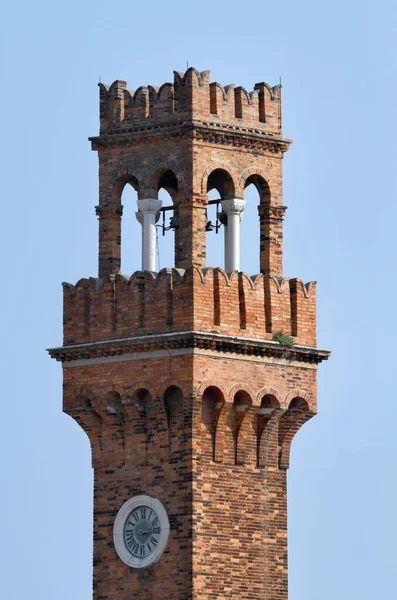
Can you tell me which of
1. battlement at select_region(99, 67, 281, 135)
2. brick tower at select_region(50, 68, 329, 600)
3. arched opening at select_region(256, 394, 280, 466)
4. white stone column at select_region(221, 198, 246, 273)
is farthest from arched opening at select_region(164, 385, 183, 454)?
battlement at select_region(99, 67, 281, 135)

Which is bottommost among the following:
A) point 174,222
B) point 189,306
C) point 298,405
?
point 298,405

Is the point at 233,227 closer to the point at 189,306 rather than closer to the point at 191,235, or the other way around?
the point at 191,235

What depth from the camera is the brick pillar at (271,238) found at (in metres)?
94.0

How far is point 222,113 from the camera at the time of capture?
93.1 meters

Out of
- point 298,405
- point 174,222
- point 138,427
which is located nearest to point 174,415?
point 138,427

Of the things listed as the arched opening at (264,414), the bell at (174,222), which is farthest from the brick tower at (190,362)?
the bell at (174,222)

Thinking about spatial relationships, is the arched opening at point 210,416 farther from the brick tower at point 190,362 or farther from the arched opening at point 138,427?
the arched opening at point 138,427

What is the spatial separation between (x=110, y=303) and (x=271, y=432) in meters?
5.11

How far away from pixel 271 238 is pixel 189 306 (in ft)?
12.7

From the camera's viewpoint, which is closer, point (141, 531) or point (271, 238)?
point (141, 531)

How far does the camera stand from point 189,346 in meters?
90.9

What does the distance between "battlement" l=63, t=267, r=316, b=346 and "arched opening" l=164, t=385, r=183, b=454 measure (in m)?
1.54

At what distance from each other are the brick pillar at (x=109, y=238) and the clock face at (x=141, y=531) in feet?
19.8

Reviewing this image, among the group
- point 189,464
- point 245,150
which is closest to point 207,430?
point 189,464
